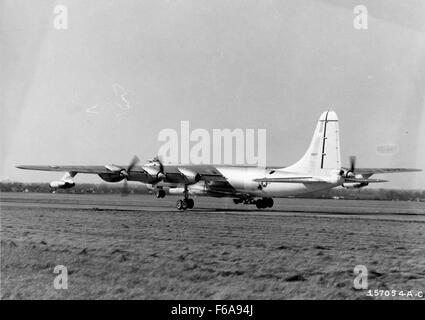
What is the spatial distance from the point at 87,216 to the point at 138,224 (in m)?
7.35

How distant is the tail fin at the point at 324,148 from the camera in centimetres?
4400

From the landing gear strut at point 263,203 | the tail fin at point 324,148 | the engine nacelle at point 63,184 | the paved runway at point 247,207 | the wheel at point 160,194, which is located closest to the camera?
the tail fin at point 324,148

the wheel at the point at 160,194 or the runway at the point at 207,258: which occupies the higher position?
the wheel at the point at 160,194

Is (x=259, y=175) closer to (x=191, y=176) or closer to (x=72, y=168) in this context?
(x=191, y=176)

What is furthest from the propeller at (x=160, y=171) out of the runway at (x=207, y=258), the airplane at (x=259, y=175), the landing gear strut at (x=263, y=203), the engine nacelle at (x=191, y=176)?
the runway at (x=207, y=258)

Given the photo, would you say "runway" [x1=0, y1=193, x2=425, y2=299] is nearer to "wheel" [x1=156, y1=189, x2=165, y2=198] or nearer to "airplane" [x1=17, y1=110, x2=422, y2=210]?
"airplane" [x1=17, y1=110, x2=422, y2=210]

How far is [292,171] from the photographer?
47.2 metres

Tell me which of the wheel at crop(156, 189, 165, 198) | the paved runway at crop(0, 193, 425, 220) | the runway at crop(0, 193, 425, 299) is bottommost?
the runway at crop(0, 193, 425, 299)

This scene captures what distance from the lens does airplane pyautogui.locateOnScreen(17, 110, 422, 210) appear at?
44188mm

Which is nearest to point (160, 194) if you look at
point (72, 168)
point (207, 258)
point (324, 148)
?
point (72, 168)

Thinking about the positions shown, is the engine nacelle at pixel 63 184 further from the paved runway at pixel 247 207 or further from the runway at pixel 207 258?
the runway at pixel 207 258

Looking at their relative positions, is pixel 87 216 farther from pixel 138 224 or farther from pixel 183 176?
pixel 183 176

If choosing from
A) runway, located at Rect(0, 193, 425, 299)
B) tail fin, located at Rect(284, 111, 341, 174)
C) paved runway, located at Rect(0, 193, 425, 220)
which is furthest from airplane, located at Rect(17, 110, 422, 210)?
runway, located at Rect(0, 193, 425, 299)

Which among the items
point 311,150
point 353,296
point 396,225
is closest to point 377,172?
point 311,150
